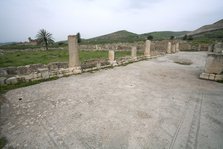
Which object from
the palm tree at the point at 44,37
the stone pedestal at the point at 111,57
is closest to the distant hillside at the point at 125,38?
the palm tree at the point at 44,37

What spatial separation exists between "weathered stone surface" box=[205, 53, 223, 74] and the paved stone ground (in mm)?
1882

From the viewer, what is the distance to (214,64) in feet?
22.0

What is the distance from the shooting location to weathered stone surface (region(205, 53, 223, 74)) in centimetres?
652

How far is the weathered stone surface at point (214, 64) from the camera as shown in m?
6.52

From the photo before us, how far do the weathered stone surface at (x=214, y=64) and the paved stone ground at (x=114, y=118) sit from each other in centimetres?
188

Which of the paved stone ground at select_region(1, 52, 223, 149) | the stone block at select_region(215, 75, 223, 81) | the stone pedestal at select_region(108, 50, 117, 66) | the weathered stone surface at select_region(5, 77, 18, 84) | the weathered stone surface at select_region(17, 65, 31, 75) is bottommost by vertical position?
the paved stone ground at select_region(1, 52, 223, 149)

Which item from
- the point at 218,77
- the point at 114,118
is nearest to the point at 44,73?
the point at 114,118

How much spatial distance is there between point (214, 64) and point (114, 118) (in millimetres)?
6312

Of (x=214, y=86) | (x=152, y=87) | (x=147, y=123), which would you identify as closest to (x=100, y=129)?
(x=147, y=123)

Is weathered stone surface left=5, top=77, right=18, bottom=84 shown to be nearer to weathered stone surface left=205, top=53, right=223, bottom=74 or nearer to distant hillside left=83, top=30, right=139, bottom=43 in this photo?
weathered stone surface left=205, top=53, right=223, bottom=74

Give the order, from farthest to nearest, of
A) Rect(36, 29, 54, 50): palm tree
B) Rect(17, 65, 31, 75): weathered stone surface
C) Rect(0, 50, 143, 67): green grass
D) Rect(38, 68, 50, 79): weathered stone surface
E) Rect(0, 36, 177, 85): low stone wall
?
Rect(36, 29, 54, 50): palm tree → Rect(0, 50, 143, 67): green grass → Rect(17, 65, 31, 75): weathered stone surface → Rect(38, 68, 50, 79): weathered stone surface → Rect(0, 36, 177, 85): low stone wall

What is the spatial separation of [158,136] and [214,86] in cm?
483

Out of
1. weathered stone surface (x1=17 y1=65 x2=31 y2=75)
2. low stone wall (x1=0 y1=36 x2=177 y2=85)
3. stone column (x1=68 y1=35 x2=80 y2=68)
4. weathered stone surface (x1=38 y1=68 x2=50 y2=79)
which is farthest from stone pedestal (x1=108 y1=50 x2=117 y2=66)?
weathered stone surface (x1=17 y1=65 x2=31 y2=75)

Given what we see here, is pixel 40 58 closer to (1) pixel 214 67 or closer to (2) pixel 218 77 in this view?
(1) pixel 214 67
